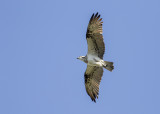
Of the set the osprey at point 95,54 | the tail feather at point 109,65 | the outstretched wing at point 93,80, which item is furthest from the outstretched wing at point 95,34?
the outstretched wing at point 93,80

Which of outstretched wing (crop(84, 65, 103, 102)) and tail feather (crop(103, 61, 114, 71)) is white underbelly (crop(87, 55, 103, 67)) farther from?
outstretched wing (crop(84, 65, 103, 102))

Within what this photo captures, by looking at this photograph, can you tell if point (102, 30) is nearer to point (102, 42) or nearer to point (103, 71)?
point (102, 42)

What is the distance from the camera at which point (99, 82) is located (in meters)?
17.7

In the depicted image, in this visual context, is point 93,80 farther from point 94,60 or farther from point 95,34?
point 95,34

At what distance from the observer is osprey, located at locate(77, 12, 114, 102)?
16886 mm

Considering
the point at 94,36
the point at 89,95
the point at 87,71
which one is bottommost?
the point at 89,95

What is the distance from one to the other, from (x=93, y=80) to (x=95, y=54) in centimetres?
139

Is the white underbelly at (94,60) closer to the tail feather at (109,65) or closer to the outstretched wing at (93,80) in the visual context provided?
the tail feather at (109,65)

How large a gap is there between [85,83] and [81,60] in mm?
1219

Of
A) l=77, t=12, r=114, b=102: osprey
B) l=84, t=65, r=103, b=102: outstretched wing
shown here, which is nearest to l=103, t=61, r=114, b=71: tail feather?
l=77, t=12, r=114, b=102: osprey

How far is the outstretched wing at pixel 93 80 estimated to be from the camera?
17703mm

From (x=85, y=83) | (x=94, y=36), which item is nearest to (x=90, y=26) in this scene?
(x=94, y=36)

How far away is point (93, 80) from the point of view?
1786 centimetres

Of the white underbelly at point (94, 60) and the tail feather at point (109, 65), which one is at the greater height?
the white underbelly at point (94, 60)
